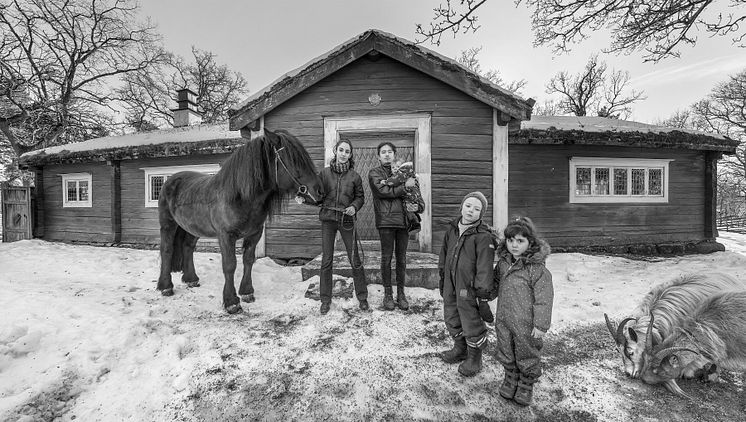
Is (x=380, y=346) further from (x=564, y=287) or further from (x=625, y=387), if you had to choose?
(x=564, y=287)

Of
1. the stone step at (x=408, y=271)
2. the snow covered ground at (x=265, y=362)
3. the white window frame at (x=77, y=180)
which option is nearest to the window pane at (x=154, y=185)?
the white window frame at (x=77, y=180)

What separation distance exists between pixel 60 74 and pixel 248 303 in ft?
55.3

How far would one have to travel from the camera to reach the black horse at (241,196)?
3027 millimetres

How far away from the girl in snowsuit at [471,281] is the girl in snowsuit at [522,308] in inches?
5.1

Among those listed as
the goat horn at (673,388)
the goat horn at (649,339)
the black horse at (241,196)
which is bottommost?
the goat horn at (673,388)

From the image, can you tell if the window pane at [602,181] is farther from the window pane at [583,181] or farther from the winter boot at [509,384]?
the winter boot at [509,384]

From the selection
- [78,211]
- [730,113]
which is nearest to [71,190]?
[78,211]

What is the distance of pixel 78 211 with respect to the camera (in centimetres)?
873

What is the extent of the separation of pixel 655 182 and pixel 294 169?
895cm

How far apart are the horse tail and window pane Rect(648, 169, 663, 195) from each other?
32.9 feet

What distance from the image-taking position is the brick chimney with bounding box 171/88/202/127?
1119 centimetres

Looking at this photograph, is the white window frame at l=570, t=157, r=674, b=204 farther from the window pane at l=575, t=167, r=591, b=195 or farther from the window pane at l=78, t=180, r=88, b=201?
the window pane at l=78, t=180, r=88, b=201

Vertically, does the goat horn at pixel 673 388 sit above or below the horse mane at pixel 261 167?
below

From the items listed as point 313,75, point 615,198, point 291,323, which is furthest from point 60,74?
point 615,198
